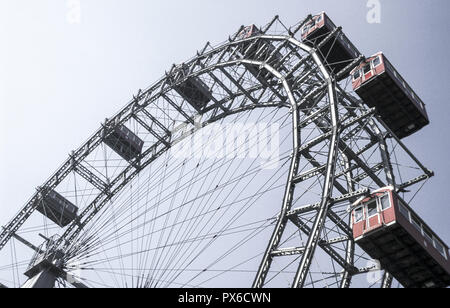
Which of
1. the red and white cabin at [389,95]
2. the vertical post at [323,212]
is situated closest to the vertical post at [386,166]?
the red and white cabin at [389,95]

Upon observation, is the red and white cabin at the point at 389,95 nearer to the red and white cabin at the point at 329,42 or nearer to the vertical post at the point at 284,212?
the red and white cabin at the point at 329,42

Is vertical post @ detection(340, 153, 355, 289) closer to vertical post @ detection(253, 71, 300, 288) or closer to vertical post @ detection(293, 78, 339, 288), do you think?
vertical post @ detection(293, 78, 339, 288)

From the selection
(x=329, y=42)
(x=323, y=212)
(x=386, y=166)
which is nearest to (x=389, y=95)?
(x=386, y=166)

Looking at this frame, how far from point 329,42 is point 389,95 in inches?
190

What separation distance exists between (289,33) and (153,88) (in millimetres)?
11421

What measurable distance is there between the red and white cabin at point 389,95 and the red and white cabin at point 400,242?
25.0ft

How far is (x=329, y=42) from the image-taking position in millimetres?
28938

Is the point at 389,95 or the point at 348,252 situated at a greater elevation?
the point at 389,95

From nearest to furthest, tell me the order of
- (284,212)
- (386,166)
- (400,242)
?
(400,242) < (284,212) < (386,166)

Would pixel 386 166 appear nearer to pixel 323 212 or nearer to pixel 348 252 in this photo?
pixel 348 252

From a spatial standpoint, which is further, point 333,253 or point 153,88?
point 153,88
